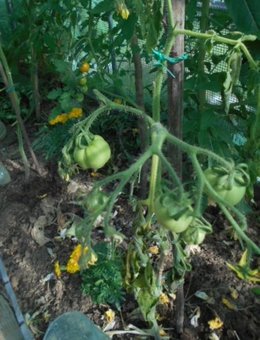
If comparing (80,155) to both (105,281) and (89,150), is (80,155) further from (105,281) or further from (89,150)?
(105,281)

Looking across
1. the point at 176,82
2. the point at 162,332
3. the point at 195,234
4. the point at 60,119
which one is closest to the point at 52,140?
the point at 60,119

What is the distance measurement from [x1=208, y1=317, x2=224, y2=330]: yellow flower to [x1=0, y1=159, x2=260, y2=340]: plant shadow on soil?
0.6 inches

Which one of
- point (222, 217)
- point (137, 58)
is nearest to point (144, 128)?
point (137, 58)

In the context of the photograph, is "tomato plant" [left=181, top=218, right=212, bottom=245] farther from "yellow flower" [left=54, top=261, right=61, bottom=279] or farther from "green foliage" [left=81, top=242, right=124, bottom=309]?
"yellow flower" [left=54, top=261, right=61, bottom=279]

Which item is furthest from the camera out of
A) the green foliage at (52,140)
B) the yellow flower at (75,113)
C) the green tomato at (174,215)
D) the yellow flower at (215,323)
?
the green foliage at (52,140)

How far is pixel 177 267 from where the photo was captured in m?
1.23

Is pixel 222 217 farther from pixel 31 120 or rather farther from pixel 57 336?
pixel 31 120

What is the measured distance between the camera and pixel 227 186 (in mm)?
853

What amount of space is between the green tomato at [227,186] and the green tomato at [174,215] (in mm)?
85

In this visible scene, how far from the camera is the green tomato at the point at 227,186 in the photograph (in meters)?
0.86

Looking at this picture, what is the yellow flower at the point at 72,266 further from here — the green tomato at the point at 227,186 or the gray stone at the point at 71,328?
the green tomato at the point at 227,186

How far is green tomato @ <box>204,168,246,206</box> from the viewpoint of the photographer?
0.86 meters

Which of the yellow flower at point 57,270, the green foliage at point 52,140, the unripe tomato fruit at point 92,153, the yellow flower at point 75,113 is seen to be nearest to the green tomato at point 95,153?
the unripe tomato fruit at point 92,153

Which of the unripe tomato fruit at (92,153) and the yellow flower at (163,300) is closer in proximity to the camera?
the unripe tomato fruit at (92,153)
